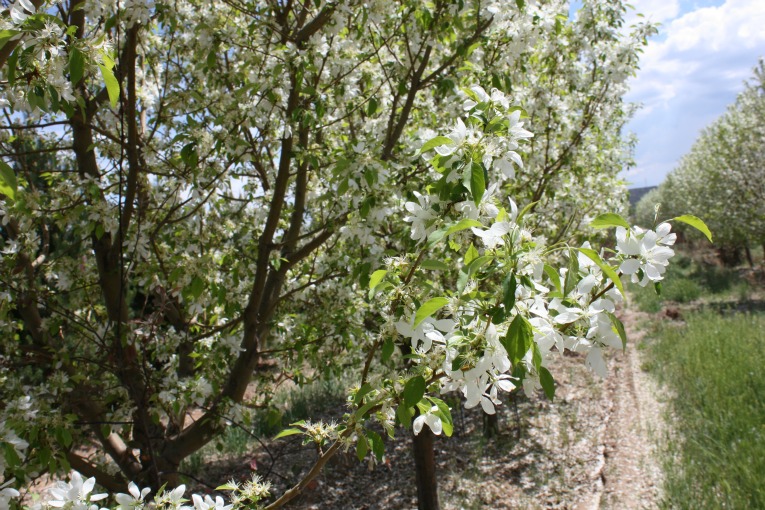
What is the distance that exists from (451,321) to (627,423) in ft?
19.3

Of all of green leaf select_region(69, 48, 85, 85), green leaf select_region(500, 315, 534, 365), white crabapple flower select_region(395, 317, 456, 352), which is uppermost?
green leaf select_region(69, 48, 85, 85)

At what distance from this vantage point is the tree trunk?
4.00 meters

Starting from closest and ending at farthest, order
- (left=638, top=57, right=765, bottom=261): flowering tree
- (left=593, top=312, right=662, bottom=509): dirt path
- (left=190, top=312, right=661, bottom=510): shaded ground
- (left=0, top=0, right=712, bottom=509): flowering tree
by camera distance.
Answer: (left=0, top=0, right=712, bottom=509): flowering tree < (left=593, top=312, right=662, bottom=509): dirt path < (left=190, top=312, right=661, bottom=510): shaded ground < (left=638, top=57, right=765, bottom=261): flowering tree

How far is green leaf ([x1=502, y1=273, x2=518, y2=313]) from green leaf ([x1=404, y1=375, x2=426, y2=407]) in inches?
11.9

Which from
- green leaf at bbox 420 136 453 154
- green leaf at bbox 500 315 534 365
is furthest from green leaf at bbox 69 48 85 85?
green leaf at bbox 500 315 534 365

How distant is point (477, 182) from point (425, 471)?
3368mm

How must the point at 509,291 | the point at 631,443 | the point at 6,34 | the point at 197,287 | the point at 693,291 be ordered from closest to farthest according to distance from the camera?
the point at 509,291 < the point at 6,34 < the point at 197,287 < the point at 631,443 < the point at 693,291

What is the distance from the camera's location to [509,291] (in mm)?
988

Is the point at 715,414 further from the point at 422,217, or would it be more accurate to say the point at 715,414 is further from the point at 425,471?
the point at 422,217

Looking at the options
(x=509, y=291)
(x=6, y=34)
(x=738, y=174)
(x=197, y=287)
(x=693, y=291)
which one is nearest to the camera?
(x=509, y=291)

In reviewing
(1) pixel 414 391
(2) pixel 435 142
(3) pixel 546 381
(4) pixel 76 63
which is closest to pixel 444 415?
(1) pixel 414 391

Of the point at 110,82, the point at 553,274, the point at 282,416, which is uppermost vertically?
the point at 110,82

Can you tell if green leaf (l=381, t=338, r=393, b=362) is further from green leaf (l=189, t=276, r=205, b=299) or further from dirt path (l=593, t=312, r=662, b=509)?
dirt path (l=593, t=312, r=662, b=509)

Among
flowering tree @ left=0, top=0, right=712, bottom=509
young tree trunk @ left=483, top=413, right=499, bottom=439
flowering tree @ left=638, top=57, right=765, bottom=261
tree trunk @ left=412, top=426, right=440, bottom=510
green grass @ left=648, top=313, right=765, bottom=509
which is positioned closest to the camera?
flowering tree @ left=0, top=0, right=712, bottom=509
